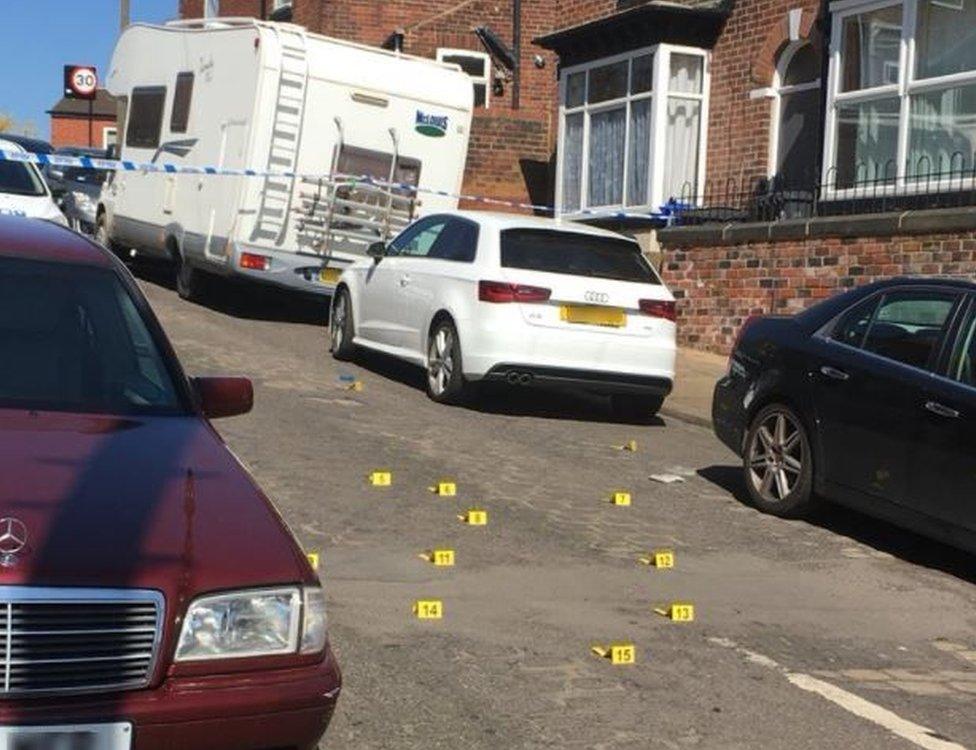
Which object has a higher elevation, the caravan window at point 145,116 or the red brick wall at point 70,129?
the red brick wall at point 70,129

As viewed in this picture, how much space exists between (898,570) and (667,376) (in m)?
4.30

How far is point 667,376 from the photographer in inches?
457

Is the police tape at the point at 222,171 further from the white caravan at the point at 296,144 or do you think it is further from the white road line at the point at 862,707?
the white road line at the point at 862,707

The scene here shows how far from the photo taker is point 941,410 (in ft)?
23.7

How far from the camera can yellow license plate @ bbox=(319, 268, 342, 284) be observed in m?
15.6

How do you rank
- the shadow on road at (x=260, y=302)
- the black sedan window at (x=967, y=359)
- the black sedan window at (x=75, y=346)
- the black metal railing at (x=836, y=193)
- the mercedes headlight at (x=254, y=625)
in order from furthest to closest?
the shadow on road at (x=260, y=302), the black metal railing at (x=836, y=193), the black sedan window at (x=967, y=359), the black sedan window at (x=75, y=346), the mercedes headlight at (x=254, y=625)

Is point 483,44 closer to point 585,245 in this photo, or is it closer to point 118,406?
point 585,245

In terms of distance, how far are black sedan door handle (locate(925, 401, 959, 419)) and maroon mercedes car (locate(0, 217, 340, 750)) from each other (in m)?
4.18

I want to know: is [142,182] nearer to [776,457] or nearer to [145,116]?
[145,116]

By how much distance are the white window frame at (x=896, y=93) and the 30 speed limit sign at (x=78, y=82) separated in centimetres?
2466

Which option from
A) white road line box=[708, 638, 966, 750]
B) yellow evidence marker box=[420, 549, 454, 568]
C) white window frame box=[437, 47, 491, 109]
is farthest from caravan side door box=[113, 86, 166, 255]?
white road line box=[708, 638, 966, 750]

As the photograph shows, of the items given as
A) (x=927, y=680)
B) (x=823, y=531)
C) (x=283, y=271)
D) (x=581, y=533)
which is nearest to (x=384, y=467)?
(x=581, y=533)

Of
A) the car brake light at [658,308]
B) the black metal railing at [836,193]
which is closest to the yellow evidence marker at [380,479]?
the car brake light at [658,308]

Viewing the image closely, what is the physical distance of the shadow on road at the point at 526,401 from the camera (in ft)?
39.2
